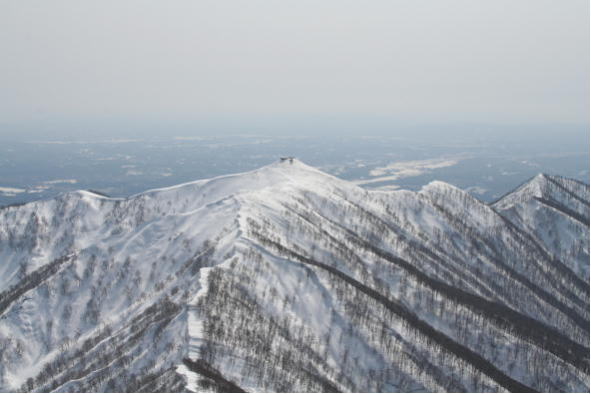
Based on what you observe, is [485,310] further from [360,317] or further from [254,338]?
[254,338]

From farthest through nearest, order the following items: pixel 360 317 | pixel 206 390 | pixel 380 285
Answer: pixel 380 285 < pixel 360 317 < pixel 206 390

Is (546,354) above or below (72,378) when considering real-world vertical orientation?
below

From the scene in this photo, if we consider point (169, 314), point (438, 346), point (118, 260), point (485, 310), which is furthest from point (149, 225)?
point (485, 310)

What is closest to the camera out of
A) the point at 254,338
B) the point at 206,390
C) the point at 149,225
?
the point at 206,390

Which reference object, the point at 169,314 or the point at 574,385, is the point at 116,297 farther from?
the point at 574,385

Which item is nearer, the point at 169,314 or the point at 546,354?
the point at 169,314

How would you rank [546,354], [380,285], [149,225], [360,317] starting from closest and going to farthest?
[360,317] < [546,354] < [380,285] < [149,225]

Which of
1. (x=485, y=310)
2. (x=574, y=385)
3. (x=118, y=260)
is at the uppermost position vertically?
(x=118, y=260)

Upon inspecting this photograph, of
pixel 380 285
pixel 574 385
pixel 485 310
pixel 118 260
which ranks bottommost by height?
pixel 574 385

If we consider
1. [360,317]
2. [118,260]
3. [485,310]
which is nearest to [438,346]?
[360,317]
